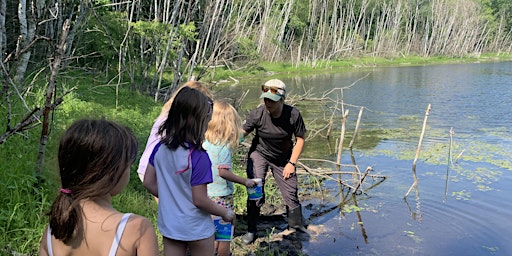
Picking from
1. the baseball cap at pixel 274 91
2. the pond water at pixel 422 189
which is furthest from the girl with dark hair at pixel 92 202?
the pond water at pixel 422 189

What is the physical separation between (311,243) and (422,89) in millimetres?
20750

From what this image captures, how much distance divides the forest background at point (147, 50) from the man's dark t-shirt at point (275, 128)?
5.00 feet

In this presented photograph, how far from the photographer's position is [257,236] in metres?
5.70

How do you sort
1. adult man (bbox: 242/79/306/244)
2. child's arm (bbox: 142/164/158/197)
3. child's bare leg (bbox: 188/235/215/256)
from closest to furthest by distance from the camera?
child's bare leg (bbox: 188/235/215/256) → child's arm (bbox: 142/164/158/197) → adult man (bbox: 242/79/306/244)

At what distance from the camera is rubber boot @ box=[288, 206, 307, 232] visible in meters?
5.74

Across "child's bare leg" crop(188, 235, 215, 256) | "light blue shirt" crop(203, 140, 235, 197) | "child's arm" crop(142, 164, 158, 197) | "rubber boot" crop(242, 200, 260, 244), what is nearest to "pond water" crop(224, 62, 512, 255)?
"rubber boot" crop(242, 200, 260, 244)

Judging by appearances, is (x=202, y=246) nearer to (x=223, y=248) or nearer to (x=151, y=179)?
(x=151, y=179)

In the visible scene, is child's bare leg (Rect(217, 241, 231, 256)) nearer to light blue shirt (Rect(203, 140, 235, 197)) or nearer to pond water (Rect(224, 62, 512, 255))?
light blue shirt (Rect(203, 140, 235, 197))

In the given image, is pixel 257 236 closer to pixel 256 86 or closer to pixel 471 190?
pixel 471 190

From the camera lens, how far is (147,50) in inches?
578

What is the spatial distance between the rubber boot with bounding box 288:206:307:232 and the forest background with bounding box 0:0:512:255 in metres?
1.74

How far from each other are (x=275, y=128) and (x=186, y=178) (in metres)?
2.43

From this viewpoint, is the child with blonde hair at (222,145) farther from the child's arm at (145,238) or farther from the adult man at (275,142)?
the child's arm at (145,238)

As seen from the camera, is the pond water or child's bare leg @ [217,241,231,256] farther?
the pond water
